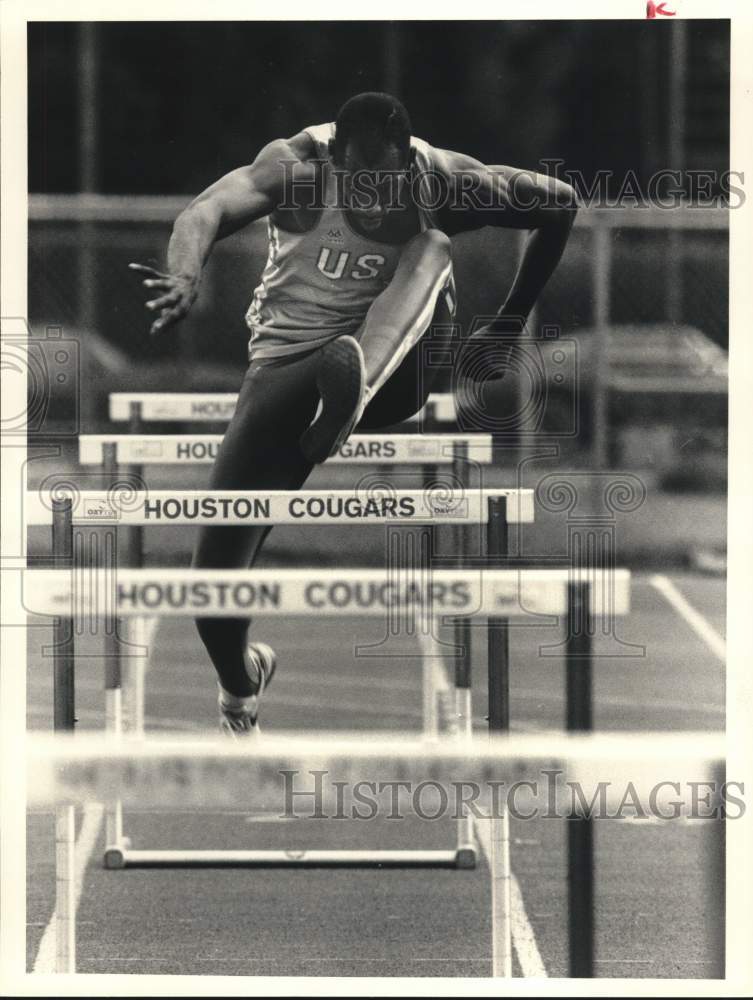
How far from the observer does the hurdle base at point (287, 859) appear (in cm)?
391

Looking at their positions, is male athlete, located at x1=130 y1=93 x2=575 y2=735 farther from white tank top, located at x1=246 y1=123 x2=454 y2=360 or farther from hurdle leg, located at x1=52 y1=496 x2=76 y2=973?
hurdle leg, located at x1=52 y1=496 x2=76 y2=973

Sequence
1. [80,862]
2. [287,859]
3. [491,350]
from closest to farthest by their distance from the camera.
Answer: [491,350], [287,859], [80,862]

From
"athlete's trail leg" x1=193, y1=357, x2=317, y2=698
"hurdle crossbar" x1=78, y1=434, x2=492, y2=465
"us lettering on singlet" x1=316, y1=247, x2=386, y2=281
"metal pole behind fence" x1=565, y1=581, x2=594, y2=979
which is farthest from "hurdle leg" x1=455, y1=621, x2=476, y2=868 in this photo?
"us lettering on singlet" x1=316, y1=247, x2=386, y2=281

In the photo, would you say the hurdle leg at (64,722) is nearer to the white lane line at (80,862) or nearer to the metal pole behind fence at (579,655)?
the white lane line at (80,862)

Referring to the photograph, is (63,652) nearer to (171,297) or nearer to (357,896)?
(171,297)

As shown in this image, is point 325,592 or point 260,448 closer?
point 325,592

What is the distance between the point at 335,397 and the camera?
10.3 feet

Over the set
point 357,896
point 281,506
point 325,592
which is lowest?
point 357,896

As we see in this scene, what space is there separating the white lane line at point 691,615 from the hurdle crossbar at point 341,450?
3530mm

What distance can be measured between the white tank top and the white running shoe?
0.63 meters

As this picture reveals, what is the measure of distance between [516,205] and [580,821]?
1142mm

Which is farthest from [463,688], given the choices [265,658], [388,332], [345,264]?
[345,264]

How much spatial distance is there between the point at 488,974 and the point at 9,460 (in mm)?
1427

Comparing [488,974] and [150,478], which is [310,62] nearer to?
[150,478]
